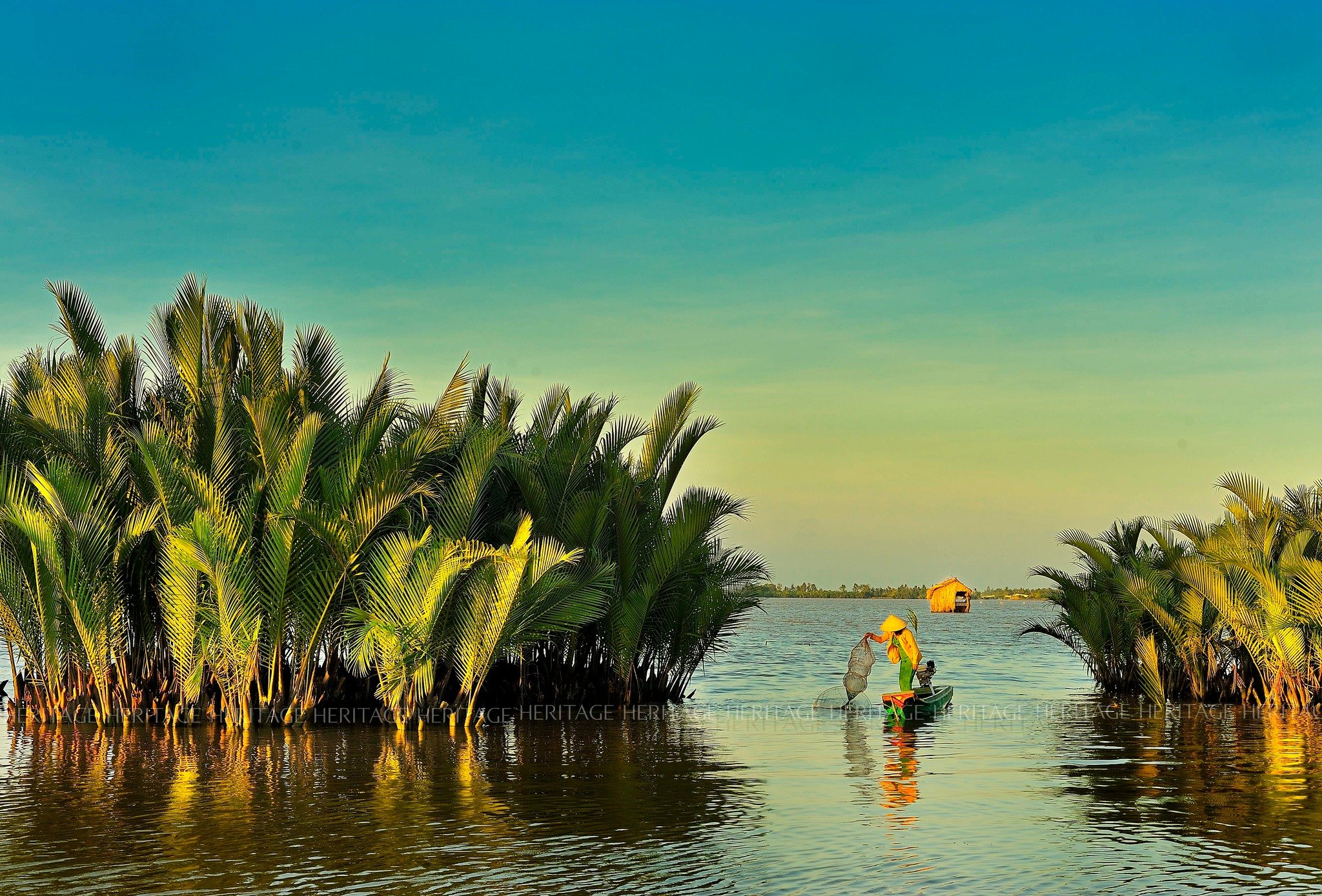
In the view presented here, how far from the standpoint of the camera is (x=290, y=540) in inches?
693

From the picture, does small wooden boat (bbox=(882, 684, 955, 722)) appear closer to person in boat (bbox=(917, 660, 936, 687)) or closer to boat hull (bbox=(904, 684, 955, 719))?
boat hull (bbox=(904, 684, 955, 719))

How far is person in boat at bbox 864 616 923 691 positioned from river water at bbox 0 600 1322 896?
118 centimetres

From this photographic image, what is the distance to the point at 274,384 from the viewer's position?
20.1 m

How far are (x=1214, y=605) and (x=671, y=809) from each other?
51.2ft

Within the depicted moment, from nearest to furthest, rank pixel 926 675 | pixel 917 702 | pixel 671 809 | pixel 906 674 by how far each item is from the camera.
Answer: pixel 671 809 → pixel 917 702 → pixel 906 674 → pixel 926 675

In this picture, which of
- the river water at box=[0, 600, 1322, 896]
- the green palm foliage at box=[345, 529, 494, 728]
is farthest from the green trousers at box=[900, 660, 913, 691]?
the green palm foliage at box=[345, 529, 494, 728]

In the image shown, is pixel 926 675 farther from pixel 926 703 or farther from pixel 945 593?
pixel 945 593

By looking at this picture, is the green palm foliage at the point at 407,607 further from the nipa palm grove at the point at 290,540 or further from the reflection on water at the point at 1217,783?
the reflection on water at the point at 1217,783

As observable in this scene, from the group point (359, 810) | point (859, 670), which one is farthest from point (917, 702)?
point (359, 810)

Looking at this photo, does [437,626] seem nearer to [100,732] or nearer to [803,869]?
[100,732]

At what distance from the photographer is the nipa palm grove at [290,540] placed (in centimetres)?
1755

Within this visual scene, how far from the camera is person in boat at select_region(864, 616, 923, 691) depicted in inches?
874

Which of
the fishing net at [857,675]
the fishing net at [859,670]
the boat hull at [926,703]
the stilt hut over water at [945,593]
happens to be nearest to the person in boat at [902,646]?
the boat hull at [926,703]

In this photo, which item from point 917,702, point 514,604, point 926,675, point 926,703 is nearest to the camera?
point 514,604
